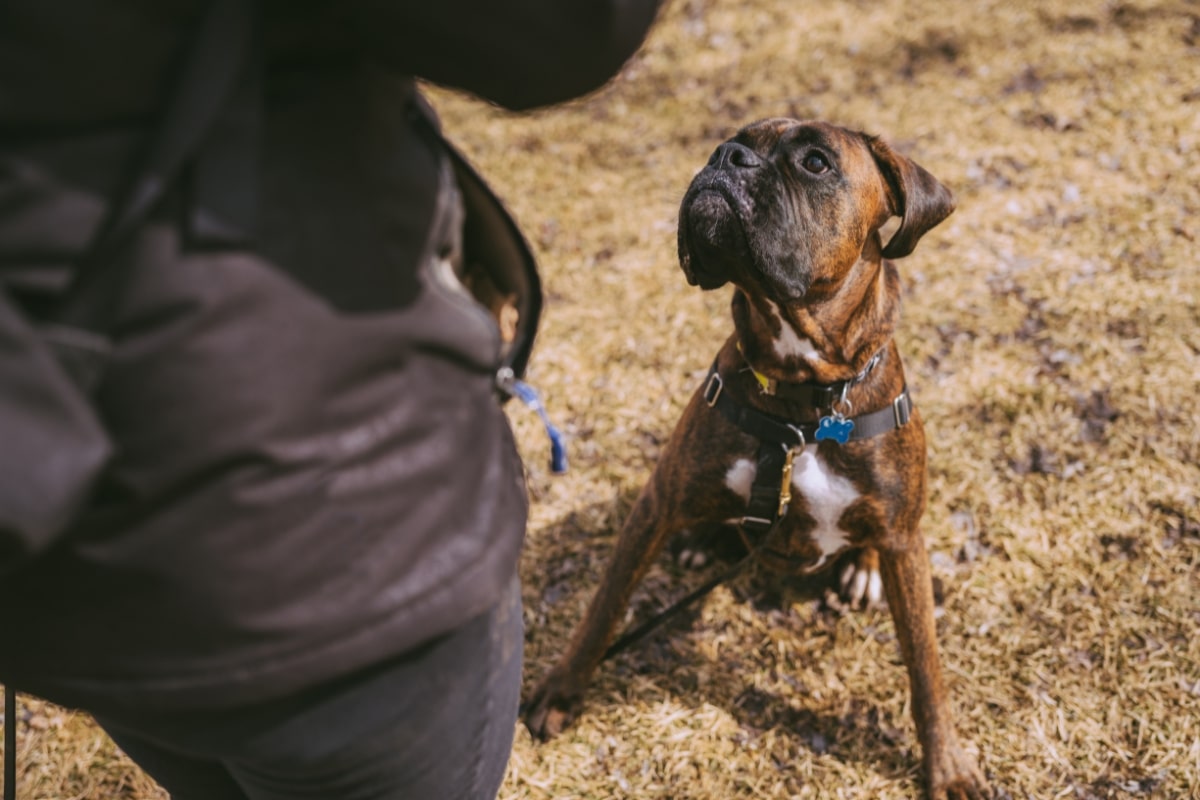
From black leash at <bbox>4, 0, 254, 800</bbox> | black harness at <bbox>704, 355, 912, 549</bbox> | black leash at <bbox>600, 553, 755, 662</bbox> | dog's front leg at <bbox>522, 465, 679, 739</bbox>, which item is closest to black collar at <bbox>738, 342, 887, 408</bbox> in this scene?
black harness at <bbox>704, 355, 912, 549</bbox>

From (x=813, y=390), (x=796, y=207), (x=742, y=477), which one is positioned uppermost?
(x=796, y=207)

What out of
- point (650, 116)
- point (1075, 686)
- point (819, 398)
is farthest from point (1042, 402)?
point (650, 116)

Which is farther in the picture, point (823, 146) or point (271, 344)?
point (823, 146)

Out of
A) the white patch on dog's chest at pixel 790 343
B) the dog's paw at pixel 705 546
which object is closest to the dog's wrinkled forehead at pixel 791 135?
the white patch on dog's chest at pixel 790 343

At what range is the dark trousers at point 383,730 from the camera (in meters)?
1.27

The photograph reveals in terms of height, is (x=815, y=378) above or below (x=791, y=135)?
below

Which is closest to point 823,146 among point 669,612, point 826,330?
Result: point 826,330

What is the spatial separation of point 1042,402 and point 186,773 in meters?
4.21

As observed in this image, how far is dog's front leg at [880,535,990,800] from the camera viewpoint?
9.71 feet

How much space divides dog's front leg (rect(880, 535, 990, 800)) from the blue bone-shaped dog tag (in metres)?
0.45

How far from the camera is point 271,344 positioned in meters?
1.06

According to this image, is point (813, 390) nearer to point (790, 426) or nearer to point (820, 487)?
point (790, 426)

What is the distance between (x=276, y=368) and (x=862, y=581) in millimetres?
3064

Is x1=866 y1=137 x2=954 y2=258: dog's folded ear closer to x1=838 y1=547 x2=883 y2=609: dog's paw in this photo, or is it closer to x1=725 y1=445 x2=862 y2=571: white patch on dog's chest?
x1=725 y1=445 x2=862 y2=571: white patch on dog's chest
